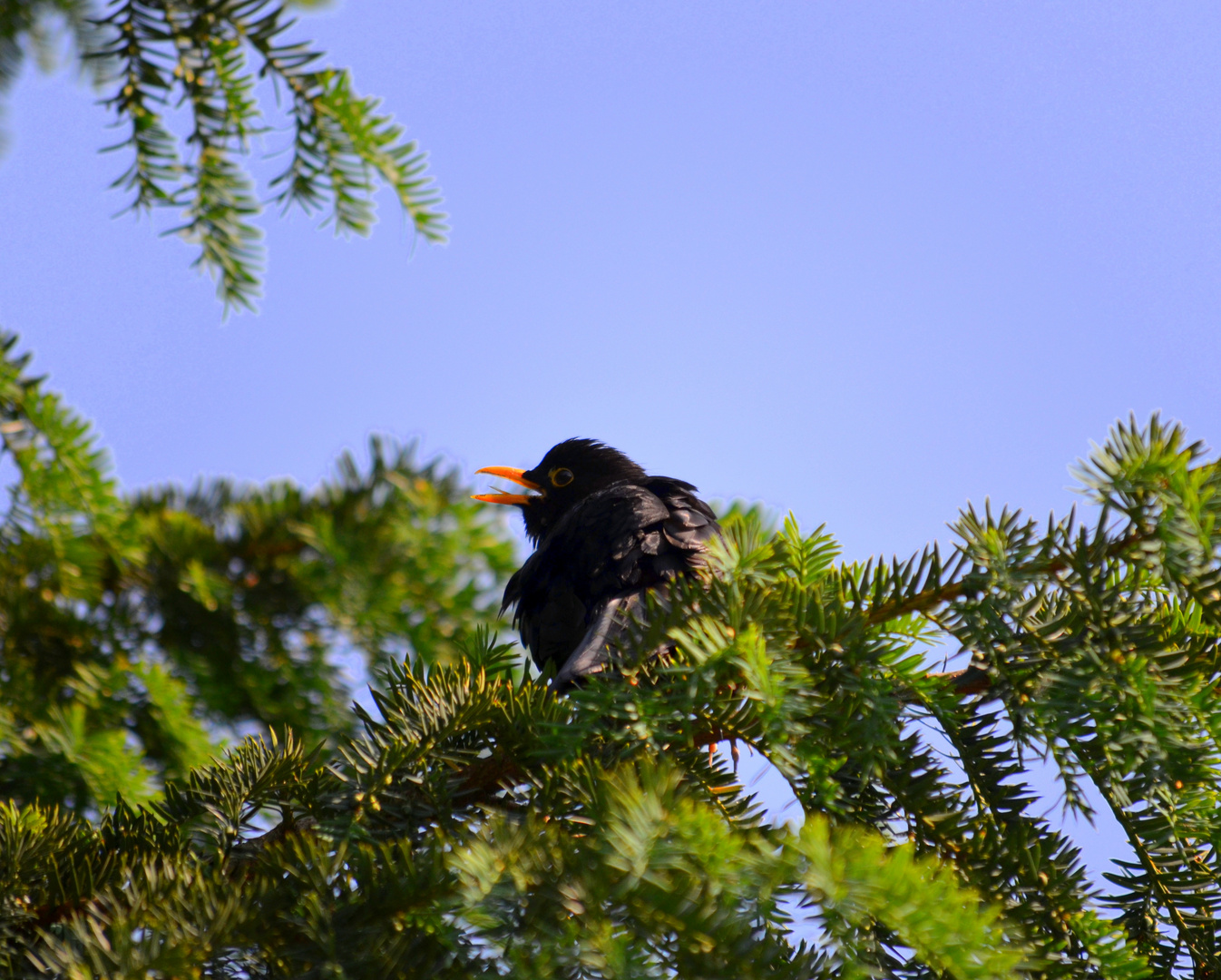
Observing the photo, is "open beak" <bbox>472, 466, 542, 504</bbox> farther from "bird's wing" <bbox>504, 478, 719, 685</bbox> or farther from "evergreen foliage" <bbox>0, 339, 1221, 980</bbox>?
"evergreen foliage" <bbox>0, 339, 1221, 980</bbox>

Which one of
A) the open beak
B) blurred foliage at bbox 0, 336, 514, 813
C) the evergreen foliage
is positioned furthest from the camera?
the open beak

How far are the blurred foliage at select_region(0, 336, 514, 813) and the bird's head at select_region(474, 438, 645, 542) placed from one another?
3.05ft

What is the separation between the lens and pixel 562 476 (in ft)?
13.6

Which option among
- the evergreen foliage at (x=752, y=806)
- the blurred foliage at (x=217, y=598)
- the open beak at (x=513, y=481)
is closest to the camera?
the evergreen foliage at (x=752, y=806)

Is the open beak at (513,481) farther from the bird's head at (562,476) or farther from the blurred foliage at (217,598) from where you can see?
the blurred foliage at (217,598)

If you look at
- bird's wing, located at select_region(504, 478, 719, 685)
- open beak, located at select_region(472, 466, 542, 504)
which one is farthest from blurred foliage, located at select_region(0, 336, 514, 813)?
open beak, located at select_region(472, 466, 542, 504)

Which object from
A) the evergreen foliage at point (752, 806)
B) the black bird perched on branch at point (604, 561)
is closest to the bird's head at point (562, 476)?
the black bird perched on branch at point (604, 561)

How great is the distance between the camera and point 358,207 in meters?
2.21

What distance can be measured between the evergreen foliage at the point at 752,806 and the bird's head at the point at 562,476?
7.92ft

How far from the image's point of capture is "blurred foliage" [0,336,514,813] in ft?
8.53

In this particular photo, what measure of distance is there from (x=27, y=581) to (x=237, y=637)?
55 cm

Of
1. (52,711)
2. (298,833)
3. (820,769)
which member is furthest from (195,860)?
(52,711)

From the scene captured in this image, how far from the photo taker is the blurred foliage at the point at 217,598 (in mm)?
2600

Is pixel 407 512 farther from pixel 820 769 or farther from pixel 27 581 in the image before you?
pixel 820 769
